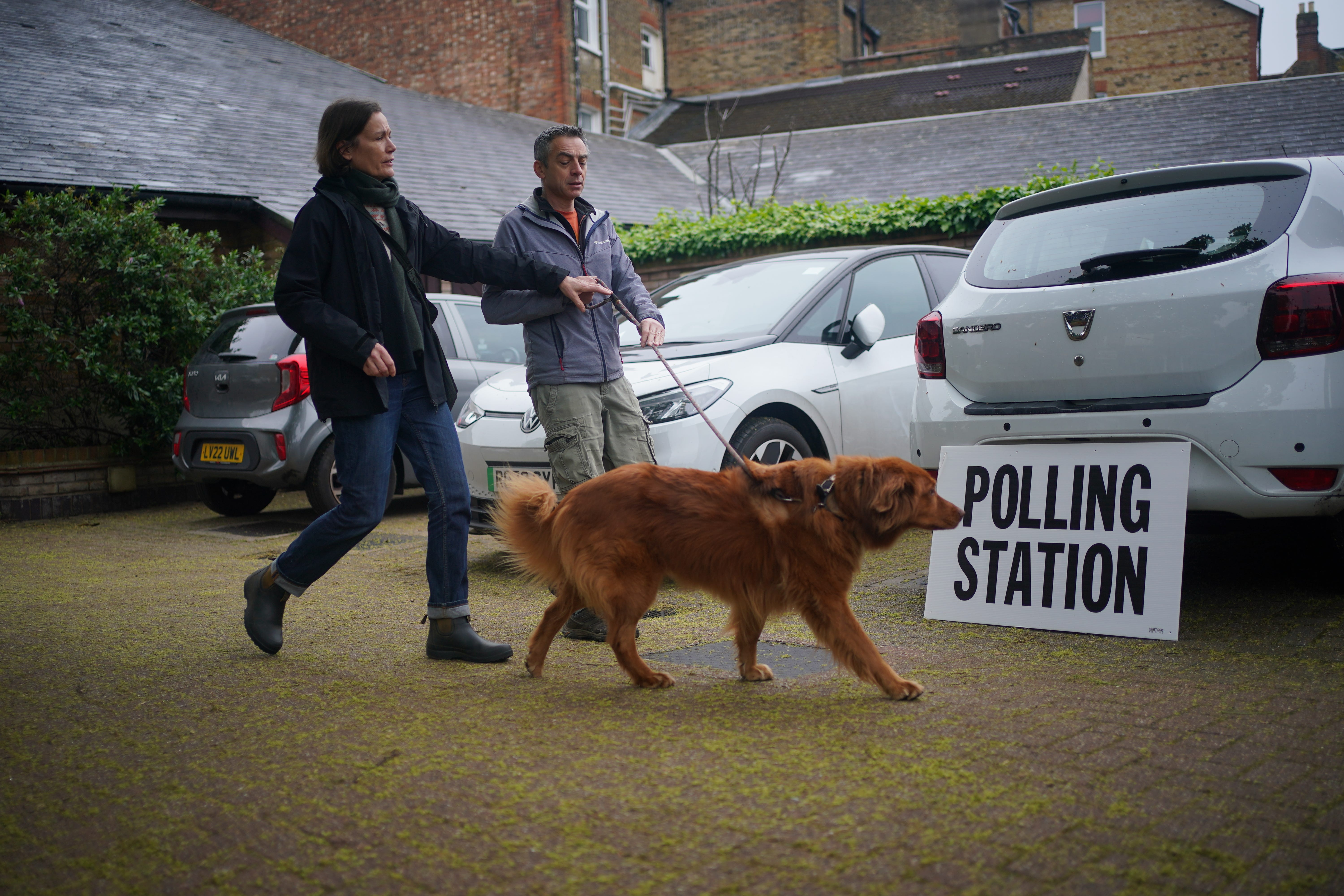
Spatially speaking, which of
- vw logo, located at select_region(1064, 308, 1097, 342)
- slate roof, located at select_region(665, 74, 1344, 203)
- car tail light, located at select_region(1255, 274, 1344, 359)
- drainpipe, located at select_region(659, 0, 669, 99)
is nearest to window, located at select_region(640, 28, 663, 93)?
drainpipe, located at select_region(659, 0, 669, 99)

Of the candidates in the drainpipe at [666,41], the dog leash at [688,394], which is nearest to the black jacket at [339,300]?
the dog leash at [688,394]

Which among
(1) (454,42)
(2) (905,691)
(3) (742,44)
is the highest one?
(3) (742,44)

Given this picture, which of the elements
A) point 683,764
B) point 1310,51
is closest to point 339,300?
point 683,764

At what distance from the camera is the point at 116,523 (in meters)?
9.20

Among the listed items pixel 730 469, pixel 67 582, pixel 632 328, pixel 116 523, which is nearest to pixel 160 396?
pixel 116 523

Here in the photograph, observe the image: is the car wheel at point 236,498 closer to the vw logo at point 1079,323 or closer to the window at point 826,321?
the window at point 826,321

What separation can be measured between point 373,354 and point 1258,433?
128 inches

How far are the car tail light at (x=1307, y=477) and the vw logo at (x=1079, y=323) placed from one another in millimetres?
856

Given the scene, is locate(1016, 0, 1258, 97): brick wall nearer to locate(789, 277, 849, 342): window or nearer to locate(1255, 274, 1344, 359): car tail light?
locate(789, 277, 849, 342): window

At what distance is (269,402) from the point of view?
8391 mm

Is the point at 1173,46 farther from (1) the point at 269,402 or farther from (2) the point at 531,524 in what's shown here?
(2) the point at 531,524

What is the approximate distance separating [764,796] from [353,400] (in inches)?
86.5

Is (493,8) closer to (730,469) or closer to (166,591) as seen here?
(166,591)

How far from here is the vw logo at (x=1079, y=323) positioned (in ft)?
13.8
